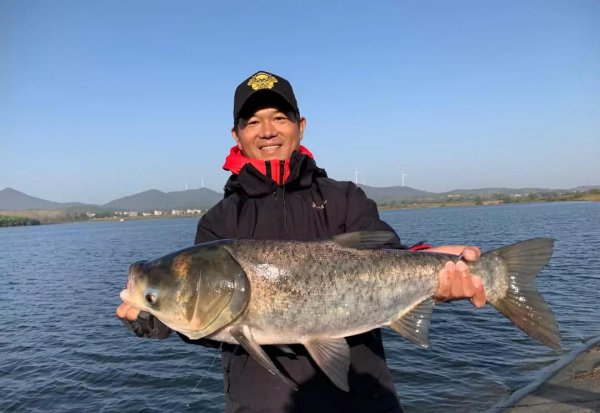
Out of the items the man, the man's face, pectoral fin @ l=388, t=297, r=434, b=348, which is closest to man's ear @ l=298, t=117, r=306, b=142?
the man

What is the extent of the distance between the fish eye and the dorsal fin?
163 cm

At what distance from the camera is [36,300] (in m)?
27.0

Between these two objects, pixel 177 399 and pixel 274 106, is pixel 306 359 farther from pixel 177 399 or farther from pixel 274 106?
pixel 177 399

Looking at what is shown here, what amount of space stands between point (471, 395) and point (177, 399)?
25.8 feet

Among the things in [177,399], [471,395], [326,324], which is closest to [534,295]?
[326,324]

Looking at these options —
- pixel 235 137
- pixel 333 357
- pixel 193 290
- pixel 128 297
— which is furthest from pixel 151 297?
pixel 235 137

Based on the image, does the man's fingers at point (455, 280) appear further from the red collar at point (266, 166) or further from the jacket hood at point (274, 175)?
the red collar at point (266, 166)

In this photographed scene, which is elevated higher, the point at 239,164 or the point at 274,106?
the point at 274,106

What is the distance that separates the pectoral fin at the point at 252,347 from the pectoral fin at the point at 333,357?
0.96 ft

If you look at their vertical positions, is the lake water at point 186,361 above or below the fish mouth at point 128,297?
below

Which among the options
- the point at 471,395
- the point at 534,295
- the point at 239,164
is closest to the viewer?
→ the point at 534,295

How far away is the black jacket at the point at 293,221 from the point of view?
3742 millimetres

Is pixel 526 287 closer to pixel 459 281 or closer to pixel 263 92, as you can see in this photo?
pixel 459 281

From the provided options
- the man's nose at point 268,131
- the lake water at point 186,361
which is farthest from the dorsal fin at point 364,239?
the lake water at point 186,361
